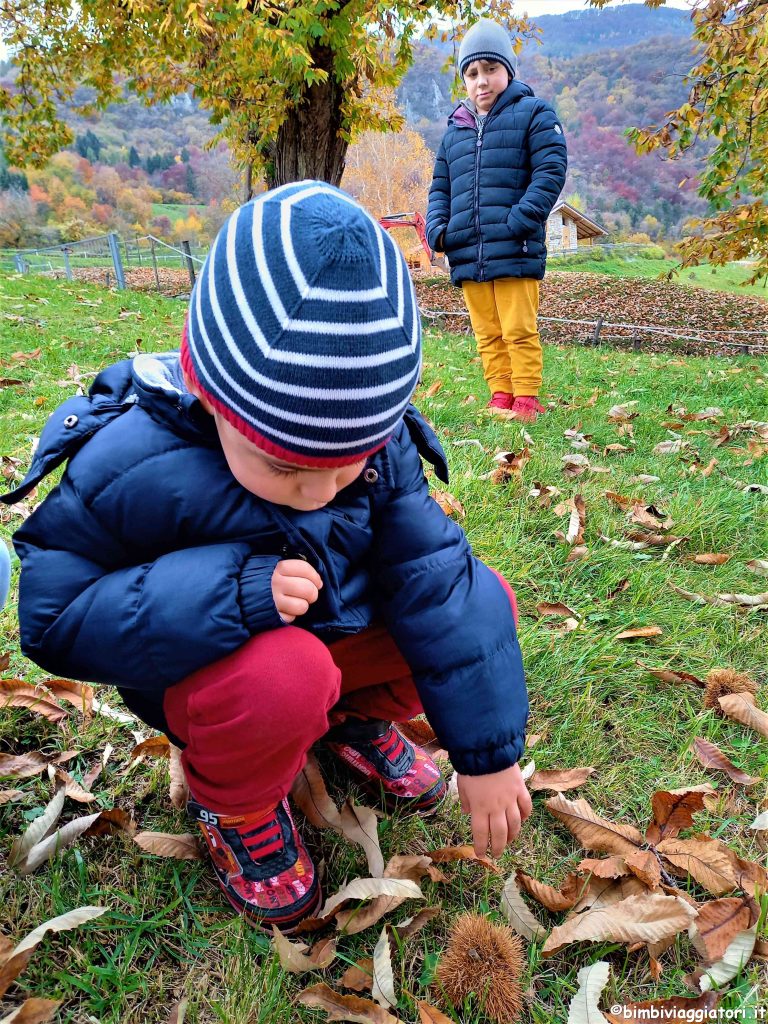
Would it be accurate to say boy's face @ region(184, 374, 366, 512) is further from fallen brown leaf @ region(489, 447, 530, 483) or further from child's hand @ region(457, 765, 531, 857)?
fallen brown leaf @ region(489, 447, 530, 483)

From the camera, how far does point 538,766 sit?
1.38m

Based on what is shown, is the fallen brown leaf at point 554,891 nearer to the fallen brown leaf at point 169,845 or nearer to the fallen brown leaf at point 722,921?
the fallen brown leaf at point 722,921

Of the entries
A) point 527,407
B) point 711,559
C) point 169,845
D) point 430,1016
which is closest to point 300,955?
point 430,1016

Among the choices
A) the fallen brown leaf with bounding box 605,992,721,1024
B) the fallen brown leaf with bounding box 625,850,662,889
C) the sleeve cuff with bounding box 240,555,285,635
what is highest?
the sleeve cuff with bounding box 240,555,285,635

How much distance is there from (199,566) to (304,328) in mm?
371

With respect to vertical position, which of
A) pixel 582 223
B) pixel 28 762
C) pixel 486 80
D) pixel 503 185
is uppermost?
pixel 582 223

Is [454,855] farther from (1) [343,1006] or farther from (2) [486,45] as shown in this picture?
(2) [486,45]

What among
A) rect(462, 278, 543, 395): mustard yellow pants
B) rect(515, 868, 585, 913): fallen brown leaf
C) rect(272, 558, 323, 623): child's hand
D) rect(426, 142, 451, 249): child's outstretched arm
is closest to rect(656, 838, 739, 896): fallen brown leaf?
rect(515, 868, 585, 913): fallen brown leaf

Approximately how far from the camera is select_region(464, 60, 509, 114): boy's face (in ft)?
11.6

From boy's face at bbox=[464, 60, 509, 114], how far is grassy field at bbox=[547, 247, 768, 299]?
71.2ft

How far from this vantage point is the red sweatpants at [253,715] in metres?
0.92

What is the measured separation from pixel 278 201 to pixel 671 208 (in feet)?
176

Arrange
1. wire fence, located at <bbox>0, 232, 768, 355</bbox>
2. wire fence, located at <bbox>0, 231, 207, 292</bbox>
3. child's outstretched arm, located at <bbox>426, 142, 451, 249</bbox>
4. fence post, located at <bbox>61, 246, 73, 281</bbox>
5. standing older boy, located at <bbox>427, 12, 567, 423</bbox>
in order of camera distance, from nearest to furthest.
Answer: standing older boy, located at <bbox>427, 12, 567, 423</bbox>, child's outstretched arm, located at <bbox>426, 142, 451, 249</bbox>, wire fence, located at <bbox>0, 232, 768, 355</bbox>, wire fence, located at <bbox>0, 231, 207, 292</bbox>, fence post, located at <bbox>61, 246, 73, 281</bbox>

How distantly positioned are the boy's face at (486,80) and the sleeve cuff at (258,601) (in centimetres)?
358
